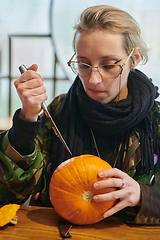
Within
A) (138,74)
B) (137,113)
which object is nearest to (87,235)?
(137,113)

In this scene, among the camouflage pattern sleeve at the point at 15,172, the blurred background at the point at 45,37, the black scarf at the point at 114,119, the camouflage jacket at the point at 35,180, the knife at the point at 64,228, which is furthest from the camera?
the blurred background at the point at 45,37

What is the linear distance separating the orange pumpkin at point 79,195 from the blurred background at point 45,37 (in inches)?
74.9

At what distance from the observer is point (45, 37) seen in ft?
10.3

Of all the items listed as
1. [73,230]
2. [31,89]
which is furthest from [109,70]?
[73,230]

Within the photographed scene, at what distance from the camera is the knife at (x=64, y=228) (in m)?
0.71

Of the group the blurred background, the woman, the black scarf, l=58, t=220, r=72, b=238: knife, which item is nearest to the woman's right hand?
the woman

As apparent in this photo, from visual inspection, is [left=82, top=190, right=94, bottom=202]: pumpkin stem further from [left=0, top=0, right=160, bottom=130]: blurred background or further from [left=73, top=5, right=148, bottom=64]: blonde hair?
[left=0, top=0, right=160, bottom=130]: blurred background

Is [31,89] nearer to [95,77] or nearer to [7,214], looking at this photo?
[95,77]

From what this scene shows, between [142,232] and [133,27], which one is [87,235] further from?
[133,27]

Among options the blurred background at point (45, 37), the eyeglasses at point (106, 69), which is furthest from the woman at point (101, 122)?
the blurred background at point (45, 37)

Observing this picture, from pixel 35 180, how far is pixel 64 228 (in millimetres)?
362

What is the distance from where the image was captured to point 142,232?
777 millimetres

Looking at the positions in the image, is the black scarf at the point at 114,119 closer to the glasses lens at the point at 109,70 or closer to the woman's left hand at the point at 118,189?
the glasses lens at the point at 109,70

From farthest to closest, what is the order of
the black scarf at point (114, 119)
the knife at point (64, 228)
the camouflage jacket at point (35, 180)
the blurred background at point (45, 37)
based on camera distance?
the blurred background at point (45, 37) < the black scarf at point (114, 119) < the camouflage jacket at point (35, 180) < the knife at point (64, 228)
